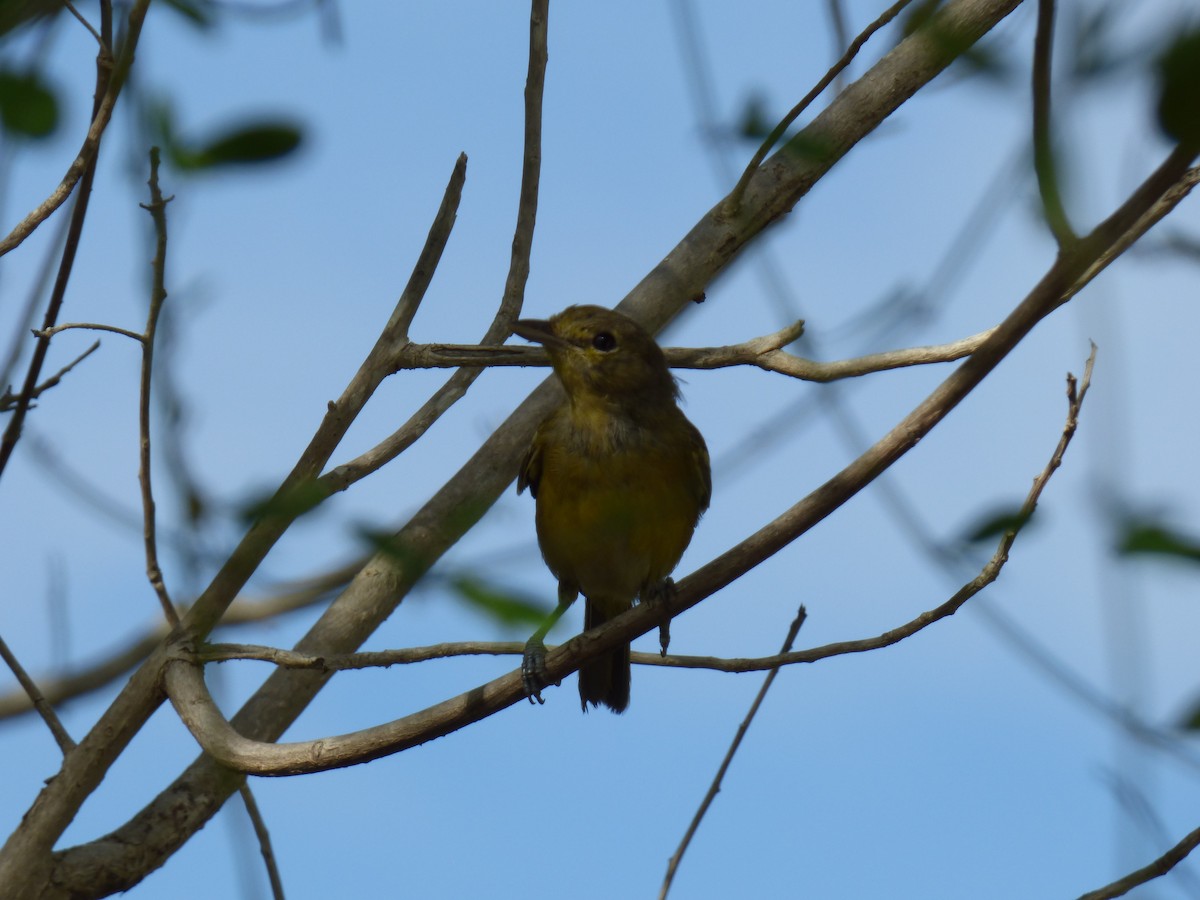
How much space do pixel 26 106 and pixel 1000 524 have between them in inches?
61.8

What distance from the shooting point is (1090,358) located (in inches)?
187

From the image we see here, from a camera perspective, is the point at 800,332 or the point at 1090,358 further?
the point at 800,332

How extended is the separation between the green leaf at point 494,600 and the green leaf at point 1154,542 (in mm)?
845

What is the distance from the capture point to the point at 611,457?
6.73m

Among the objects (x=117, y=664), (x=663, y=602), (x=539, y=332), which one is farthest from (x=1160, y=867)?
(x=117, y=664)

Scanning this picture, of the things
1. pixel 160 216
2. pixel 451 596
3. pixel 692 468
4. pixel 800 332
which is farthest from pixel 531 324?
pixel 451 596

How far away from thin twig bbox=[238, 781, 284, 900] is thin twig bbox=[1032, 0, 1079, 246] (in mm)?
4095

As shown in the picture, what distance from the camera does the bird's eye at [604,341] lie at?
6.89 m

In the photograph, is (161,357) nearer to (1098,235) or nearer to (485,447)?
(1098,235)

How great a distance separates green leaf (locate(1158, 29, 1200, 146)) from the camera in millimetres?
1430

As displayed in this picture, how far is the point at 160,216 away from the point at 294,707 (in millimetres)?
3164

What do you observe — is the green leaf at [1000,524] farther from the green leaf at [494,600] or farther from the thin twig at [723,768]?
the thin twig at [723,768]

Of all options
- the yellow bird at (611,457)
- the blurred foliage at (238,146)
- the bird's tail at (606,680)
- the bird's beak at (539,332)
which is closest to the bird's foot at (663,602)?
the yellow bird at (611,457)

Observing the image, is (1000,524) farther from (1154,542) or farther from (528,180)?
(528,180)
